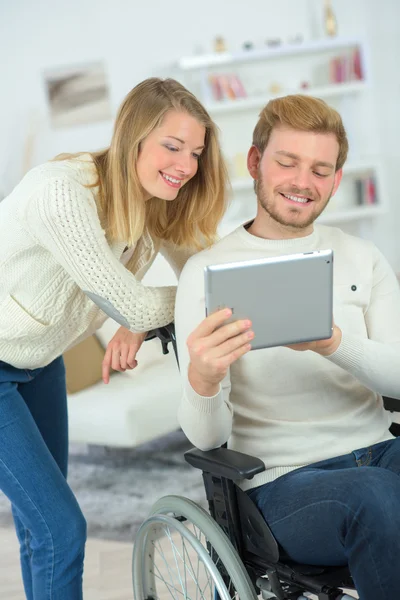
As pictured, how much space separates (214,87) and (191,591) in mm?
3873

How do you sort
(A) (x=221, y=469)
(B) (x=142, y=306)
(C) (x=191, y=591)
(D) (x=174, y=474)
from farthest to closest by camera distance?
(D) (x=174, y=474) → (C) (x=191, y=591) → (B) (x=142, y=306) → (A) (x=221, y=469)

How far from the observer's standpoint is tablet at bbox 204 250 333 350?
4.42ft

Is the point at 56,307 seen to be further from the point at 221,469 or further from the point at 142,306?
the point at 221,469

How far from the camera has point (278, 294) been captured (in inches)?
54.1

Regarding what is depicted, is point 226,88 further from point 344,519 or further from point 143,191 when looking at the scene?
point 344,519

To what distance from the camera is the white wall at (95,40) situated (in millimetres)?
5691

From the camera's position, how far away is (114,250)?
189cm

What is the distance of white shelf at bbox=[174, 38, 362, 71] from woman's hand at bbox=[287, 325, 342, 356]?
4.30 metres

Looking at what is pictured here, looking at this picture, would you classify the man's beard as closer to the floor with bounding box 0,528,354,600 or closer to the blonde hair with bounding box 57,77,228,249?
the blonde hair with bounding box 57,77,228,249

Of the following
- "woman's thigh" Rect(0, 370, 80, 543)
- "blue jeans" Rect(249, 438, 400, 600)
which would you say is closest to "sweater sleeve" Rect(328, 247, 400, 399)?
"blue jeans" Rect(249, 438, 400, 600)

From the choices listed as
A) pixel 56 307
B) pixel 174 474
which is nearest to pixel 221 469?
pixel 56 307

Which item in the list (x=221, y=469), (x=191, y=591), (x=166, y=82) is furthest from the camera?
(x=191, y=591)

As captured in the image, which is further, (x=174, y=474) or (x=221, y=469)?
(x=174, y=474)

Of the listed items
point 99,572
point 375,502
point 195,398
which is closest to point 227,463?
point 195,398
